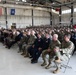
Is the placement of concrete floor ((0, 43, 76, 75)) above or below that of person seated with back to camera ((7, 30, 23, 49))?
below

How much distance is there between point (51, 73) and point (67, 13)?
18.2 metres

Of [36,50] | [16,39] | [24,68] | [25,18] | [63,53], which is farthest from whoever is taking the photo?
[25,18]

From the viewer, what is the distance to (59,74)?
4059 millimetres

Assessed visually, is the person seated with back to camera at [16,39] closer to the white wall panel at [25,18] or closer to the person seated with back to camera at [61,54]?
the person seated with back to camera at [61,54]

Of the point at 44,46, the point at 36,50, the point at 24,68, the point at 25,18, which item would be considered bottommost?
the point at 24,68

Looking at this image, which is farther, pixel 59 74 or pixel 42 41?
pixel 42 41

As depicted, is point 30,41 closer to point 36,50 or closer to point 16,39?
point 36,50

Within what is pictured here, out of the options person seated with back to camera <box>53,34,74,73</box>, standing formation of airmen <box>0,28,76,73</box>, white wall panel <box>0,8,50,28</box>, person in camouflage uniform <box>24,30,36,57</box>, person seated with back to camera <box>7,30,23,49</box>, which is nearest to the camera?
person seated with back to camera <box>53,34,74,73</box>

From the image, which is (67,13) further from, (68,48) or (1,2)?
(68,48)

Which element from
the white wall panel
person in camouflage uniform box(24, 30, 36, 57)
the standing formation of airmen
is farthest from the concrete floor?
the white wall panel

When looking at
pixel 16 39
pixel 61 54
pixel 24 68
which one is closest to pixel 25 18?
pixel 16 39

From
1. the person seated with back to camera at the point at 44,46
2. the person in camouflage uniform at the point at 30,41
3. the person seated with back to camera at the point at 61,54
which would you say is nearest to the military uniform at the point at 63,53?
the person seated with back to camera at the point at 61,54

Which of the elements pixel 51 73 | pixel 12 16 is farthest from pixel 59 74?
pixel 12 16

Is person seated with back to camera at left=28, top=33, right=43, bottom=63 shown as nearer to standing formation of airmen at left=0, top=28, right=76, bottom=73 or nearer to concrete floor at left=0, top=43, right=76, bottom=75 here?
→ standing formation of airmen at left=0, top=28, right=76, bottom=73
